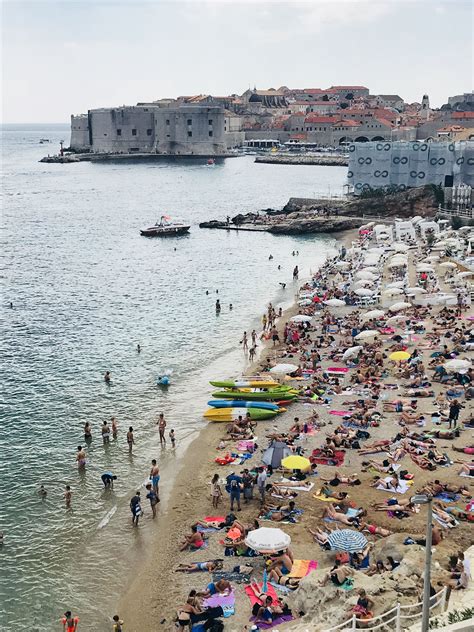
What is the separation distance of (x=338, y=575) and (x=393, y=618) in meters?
1.85

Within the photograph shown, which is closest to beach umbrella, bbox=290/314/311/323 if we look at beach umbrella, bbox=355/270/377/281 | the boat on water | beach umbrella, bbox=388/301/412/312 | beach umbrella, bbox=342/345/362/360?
beach umbrella, bbox=388/301/412/312

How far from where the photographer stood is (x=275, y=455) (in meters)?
17.2

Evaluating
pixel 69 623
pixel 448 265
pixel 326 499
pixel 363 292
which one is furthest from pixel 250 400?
pixel 448 265

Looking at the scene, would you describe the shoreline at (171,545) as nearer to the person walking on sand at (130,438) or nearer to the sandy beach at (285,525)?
the sandy beach at (285,525)

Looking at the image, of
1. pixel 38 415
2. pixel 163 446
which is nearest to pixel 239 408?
pixel 163 446

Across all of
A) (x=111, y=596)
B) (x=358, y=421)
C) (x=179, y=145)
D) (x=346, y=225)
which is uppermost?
(x=179, y=145)

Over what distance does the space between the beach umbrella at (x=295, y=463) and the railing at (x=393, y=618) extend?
596 cm

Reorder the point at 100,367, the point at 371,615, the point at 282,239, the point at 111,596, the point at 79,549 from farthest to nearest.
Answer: the point at 282,239 < the point at 100,367 < the point at 79,549 < the point at 111,596 < the point at 371,615

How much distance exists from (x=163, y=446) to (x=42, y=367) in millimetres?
8814

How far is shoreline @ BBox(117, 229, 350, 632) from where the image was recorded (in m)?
13.0

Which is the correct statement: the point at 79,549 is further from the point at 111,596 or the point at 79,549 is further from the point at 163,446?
the point at 163,446

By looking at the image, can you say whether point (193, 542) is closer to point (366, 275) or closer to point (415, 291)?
point (415, 291)

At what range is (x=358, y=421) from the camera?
1972 centimetres

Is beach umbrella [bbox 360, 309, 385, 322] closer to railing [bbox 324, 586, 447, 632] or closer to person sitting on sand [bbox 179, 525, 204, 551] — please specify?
person sitting on sand [bbox 179, 525, 204, 551]
